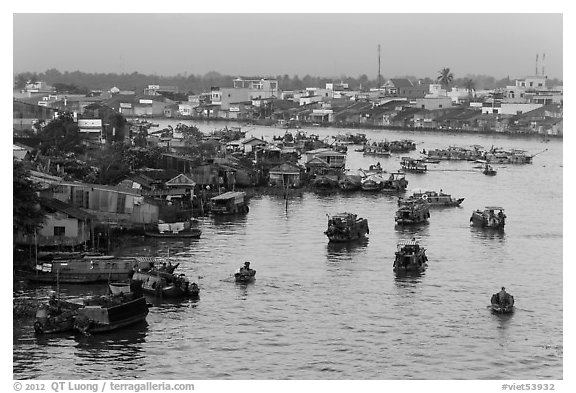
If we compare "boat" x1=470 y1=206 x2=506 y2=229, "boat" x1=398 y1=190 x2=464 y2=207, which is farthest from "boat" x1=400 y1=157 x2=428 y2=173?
"boat" x1=470 y1=206 x2=506 y2=229

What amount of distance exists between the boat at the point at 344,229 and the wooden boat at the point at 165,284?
1906 millimetres

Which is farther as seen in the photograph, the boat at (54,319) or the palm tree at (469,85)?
the palm tree at (469,85)

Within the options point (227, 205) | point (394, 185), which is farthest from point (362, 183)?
point (227, 205)

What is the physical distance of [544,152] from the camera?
17312 mm

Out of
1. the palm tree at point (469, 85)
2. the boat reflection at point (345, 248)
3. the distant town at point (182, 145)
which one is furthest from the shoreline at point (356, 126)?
the boat reflection at point (345, 248)

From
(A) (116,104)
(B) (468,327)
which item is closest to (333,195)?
(B) (468,327)

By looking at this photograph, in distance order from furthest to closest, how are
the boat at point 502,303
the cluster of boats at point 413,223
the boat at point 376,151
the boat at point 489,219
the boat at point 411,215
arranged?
the boat at point 376,151 < the boat at point 411,215 < the boat at point 489,219 < the cluster of boats at point 413,223 < the boat at point 502,303

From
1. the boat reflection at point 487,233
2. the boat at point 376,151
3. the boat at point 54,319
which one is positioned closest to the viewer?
the boat at point 54,319

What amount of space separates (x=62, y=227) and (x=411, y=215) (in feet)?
10.1

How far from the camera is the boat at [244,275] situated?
6.35 m

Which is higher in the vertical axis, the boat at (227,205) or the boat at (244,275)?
the boat at (227,205)

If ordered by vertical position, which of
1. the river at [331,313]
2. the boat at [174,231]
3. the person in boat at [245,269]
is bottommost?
the river at [331,313]

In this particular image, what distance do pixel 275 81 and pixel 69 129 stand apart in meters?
22.5

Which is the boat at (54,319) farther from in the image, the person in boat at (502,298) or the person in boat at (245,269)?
the person in boat at (502,298)
